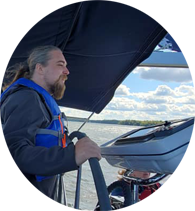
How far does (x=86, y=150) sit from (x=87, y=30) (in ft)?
5.52

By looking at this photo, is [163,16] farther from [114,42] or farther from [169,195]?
[169,195]

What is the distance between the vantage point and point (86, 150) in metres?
0.84

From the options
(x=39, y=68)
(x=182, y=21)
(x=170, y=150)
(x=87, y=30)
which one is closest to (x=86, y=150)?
(x=170, y=150)

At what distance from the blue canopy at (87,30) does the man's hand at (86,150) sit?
1.16 meters

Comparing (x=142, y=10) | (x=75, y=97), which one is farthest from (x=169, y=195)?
(x=75, y=97)

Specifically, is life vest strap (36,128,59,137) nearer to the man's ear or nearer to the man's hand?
the man's hand

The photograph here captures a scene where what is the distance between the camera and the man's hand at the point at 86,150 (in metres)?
0.82

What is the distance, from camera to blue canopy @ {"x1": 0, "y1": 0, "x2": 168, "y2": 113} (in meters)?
1.92

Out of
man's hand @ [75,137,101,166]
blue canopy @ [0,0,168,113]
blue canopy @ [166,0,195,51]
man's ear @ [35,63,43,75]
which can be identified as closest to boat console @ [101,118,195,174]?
man's hand @ [75,137,101,166]

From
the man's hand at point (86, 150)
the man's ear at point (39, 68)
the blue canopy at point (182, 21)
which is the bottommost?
the man's hand at point (86, 150)

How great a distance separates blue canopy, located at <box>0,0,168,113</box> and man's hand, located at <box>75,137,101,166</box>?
116 centimetres

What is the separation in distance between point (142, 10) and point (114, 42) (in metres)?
0.56

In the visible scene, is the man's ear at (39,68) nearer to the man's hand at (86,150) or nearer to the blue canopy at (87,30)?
the blue canopy at (87,30)

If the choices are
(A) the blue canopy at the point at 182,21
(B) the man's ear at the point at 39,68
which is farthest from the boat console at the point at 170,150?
(A) the blue canopy at the point at 182,21
